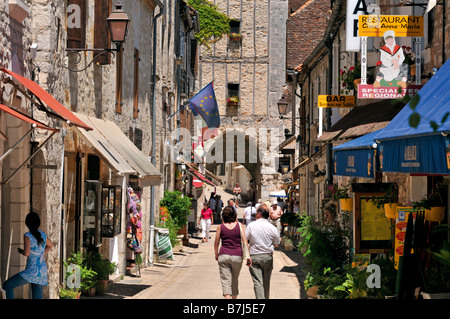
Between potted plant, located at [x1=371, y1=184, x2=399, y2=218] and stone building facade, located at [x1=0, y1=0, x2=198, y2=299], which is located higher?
stone building facade, located at [x1=0, y1=0, x2=198, y2=299]

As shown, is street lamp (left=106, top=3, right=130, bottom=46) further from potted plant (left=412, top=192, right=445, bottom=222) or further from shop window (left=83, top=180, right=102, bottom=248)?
potted plant (left=412, top=192, right=445, bottom=222)

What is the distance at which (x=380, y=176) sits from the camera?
1072 centimetres

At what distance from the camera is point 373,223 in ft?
32.1

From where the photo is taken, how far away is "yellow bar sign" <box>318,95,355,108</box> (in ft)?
45.8

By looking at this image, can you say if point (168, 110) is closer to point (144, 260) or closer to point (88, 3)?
point (144, 260)

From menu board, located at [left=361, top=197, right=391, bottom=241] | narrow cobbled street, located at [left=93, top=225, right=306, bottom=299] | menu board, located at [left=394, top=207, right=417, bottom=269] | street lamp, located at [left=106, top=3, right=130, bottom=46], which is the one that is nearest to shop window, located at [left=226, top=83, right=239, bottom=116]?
narrow cobbled street, located at [left=93, top=225, right=306, bottom=299]

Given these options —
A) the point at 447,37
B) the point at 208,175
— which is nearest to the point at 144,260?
the point at 447,37

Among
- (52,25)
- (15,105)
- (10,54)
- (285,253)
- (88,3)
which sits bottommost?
(285,253)

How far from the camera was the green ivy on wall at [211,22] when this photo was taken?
39125 millimetres

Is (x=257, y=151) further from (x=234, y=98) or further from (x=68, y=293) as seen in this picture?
(x=68, y=293)

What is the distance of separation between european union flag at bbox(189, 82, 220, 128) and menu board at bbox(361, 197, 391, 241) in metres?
10.5

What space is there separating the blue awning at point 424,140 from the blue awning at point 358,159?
0.89m

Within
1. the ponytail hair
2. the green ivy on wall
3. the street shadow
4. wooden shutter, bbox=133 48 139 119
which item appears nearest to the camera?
the ponytail hair

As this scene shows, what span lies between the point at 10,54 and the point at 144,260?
1020 cm
